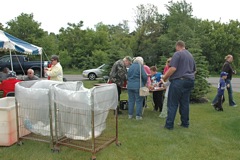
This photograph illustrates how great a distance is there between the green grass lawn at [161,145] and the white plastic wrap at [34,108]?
1.19ft

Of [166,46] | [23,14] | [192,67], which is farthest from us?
[23,14]

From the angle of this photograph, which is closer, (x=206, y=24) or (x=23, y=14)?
(x=23, y=14)

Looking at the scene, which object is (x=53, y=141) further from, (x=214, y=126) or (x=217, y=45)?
(x=217, y=45)

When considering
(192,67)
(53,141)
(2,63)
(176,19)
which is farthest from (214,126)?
(176,19)

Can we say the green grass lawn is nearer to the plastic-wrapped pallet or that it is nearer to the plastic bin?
the plastic bin

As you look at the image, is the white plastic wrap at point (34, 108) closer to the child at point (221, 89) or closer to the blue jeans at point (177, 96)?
the blue jeans at point (177, 96)

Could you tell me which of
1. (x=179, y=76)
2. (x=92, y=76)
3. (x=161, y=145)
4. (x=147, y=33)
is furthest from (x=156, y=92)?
(x=147, y=33)

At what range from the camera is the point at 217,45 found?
93.1 ft

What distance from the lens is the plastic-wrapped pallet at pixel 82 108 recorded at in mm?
3657

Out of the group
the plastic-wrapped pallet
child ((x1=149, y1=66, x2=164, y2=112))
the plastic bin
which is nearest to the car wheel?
child ((x1=149, y1=66, x2=164, y2=112))

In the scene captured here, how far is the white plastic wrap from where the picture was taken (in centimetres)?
410

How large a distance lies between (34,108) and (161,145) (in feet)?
7.56

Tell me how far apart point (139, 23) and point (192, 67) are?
69.2ft

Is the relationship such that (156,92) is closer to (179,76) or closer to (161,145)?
(179,76)
